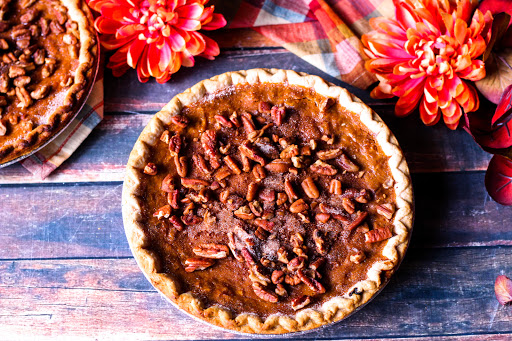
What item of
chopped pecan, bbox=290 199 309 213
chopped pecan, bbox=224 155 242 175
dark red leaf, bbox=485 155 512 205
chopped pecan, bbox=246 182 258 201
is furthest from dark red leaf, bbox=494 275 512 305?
chopped pecan, bbox=224 155 242 175

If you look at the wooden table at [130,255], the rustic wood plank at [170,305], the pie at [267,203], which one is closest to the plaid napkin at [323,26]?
the wooden table at [130,255]

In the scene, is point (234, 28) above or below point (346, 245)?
above

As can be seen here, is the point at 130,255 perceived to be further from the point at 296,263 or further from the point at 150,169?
the point at 296,263

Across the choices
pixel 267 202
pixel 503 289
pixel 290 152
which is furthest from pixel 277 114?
pixel 503 289

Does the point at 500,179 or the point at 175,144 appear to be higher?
the point at 500,179

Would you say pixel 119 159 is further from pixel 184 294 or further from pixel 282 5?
pixel 282 5

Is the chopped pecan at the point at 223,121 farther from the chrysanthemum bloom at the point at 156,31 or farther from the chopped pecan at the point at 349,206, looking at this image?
the chopped pecan at the point at 349,206

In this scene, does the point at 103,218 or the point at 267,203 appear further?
the point at 103,218

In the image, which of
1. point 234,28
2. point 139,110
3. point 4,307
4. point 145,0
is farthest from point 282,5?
point 4,307
